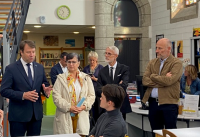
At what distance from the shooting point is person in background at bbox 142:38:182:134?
473 cm

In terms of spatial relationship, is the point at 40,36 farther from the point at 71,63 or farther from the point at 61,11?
the point at 71,63

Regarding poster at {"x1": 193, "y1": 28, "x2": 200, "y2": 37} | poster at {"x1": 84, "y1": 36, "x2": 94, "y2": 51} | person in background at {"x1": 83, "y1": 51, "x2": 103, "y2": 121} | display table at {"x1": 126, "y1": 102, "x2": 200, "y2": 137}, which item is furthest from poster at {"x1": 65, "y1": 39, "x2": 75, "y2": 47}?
display table at {"x1": 126, "y1": 102, "x2": 200, "y2": 137}

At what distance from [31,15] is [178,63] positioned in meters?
6.66

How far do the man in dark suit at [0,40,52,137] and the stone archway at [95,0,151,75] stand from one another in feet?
21.6

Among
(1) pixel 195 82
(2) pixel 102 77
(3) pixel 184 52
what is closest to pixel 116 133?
(2) pixel 102 77

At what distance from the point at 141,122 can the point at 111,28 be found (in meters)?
5.31

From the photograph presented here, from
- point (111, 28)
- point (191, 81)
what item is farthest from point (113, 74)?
point (111, 28)

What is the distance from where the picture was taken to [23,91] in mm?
4262

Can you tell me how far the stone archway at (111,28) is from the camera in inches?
431

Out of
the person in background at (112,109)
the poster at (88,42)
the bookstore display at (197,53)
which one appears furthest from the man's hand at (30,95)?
the poster at (88,42)

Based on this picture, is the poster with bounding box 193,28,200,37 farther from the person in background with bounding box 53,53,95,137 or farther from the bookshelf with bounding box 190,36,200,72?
the person in background with bounding box 53,53,95,137

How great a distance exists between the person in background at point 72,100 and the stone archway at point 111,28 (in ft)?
20.2

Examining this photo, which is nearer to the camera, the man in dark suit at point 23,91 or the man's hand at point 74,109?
the man in dark suit at point 23,91

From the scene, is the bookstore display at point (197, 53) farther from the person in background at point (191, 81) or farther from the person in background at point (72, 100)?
the person in background at point (72, 100)
